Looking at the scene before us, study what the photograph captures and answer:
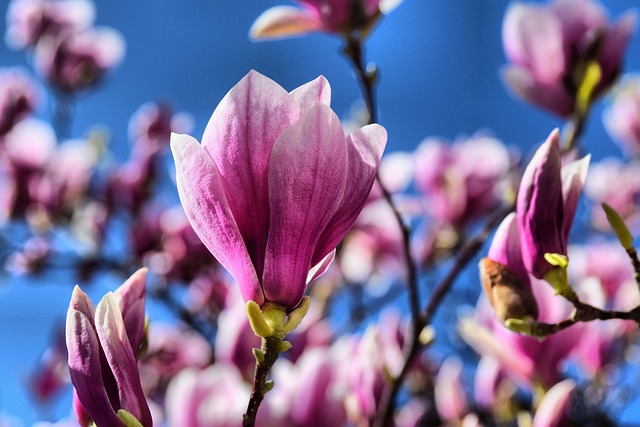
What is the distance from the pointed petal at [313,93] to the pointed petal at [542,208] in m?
0.18

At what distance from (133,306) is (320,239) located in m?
0.15

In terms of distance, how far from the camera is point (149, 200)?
200 cm

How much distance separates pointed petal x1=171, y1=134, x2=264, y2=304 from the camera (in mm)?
415

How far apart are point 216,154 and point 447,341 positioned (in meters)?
1.67

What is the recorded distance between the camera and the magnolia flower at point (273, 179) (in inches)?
16.3

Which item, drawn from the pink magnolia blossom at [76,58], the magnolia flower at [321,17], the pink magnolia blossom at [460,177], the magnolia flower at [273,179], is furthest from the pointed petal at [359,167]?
the pink magnolia blossom at [76,58]

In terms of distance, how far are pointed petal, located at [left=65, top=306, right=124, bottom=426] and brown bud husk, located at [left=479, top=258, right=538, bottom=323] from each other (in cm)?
30

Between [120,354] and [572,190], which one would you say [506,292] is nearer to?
[572,190]

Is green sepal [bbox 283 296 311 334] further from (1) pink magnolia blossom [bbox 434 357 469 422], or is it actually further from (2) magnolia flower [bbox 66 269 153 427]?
(1) pink magnolia blossom [bbox 434 357 469 422]

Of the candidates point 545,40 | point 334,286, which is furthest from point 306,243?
point 334,286

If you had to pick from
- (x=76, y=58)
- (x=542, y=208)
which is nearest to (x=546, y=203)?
(x=542, y=208)

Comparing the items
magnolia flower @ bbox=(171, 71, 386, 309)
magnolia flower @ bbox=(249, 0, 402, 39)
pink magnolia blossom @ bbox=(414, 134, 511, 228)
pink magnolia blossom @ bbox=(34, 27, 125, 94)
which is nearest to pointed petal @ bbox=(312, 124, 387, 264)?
magnolia flower @ bbox=(171, 71, 386, 309)

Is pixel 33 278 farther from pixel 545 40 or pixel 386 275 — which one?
pixel 545 40

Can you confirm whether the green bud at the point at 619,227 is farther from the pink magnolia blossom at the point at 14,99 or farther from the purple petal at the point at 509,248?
the pink magnolia blossom at the point at 14,99
